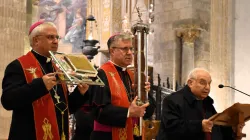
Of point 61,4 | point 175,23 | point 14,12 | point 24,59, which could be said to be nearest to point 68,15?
point 61,4

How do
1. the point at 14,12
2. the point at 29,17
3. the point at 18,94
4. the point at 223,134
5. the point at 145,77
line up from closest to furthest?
the point at 18,94, the point at 145,77, the point at 223,134, the point at 14,12, the point at 29,17

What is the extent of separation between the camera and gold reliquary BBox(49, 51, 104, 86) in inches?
141

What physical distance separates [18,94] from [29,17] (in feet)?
45.4

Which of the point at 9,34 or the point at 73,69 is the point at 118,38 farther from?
the point at 9,34

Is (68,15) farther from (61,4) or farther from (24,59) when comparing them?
(24,59)

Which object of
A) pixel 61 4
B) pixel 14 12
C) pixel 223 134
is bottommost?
pixel 223 134

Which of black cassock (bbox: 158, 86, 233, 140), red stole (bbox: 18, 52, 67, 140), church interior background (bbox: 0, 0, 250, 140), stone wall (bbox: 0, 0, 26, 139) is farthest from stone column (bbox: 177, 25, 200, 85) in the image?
red stole (bbox: 18, 52, 67, 140)

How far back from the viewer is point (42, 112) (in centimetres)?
387

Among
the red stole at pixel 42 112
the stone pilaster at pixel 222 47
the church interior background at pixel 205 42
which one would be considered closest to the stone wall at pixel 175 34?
the church interior background at pixel 205 42

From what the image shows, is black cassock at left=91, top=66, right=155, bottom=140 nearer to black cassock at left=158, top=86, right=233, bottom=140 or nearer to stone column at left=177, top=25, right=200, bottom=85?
black cassock at left=158, top=86, right=233, bottom=140

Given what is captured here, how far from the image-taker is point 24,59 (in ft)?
13.0

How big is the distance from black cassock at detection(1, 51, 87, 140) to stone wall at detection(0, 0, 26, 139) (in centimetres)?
413

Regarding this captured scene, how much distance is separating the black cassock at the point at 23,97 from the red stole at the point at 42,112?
40 mm

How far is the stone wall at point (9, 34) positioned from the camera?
796 centimetres
